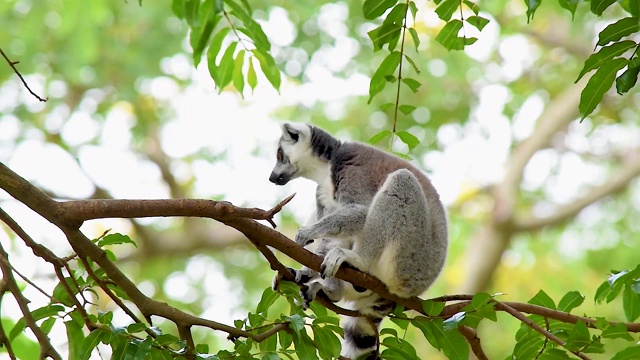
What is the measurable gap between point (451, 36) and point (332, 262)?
1.16 metres

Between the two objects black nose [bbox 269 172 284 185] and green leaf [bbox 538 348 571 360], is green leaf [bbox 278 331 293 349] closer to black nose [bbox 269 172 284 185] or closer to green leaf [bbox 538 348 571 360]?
green leaf [bbox 538 348 571 360]

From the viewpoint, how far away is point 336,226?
13.3 feet

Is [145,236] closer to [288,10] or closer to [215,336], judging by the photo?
[215,336]

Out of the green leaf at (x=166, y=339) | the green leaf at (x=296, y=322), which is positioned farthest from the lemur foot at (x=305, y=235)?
the green leaf at (x=166, y=339)

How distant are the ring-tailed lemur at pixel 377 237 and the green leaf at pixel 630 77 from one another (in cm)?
161

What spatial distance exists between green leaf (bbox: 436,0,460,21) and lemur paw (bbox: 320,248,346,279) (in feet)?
3.80

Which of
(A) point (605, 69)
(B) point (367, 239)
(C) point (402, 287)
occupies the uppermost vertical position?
(B) point (367, 239)

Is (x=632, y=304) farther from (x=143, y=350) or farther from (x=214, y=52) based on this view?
(x=214, y=52)

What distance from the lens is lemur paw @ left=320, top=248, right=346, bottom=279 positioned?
3469 millimetres

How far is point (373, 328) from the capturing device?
3.76 meters

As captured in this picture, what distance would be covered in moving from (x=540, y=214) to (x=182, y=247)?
15.6 feet

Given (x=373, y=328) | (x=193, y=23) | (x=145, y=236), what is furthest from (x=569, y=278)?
(x=193, y=23)

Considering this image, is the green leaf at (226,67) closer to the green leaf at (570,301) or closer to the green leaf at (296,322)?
the green leaf at (296,322)

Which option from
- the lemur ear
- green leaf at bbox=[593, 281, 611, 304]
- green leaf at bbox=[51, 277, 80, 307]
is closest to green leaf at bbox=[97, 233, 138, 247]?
green leaf at bbox=[51, 277, 80, 307]
